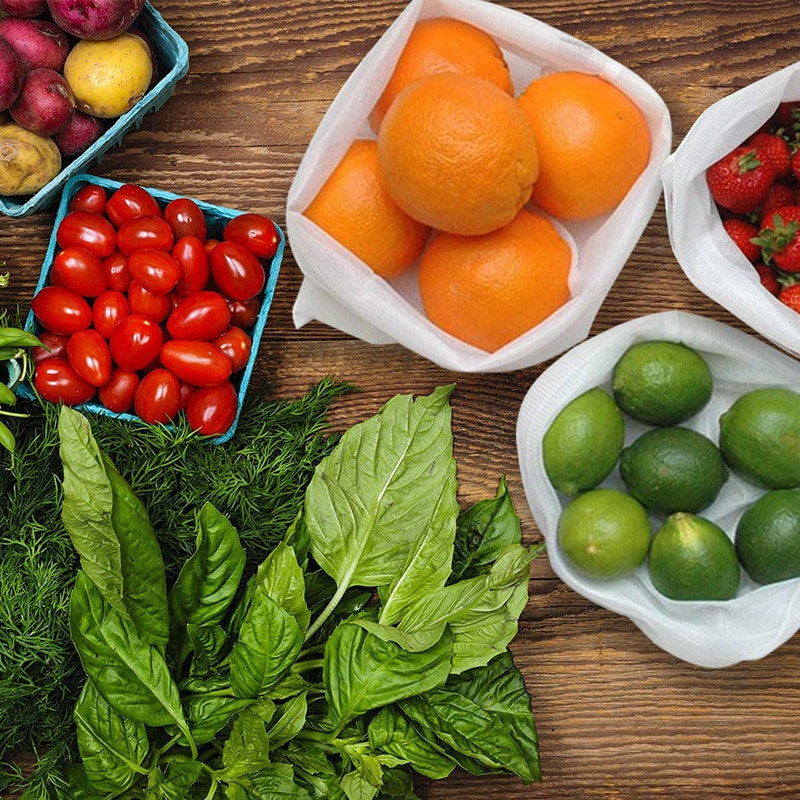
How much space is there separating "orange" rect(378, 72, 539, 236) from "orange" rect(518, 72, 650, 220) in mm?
41

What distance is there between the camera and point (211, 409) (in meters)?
0.95

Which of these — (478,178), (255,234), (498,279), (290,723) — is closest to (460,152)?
(478,178)

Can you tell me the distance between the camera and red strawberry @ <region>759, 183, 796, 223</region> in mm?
978

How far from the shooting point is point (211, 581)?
0.92 m

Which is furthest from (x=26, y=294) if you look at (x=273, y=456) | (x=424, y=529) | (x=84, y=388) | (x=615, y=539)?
(x=615, y=539)

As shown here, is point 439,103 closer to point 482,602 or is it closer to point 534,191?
point 534,191

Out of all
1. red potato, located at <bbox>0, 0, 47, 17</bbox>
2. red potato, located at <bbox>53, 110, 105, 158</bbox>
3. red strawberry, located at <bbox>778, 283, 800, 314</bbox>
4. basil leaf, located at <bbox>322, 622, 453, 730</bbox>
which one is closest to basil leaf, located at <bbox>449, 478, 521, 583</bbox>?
basil leaf, located at <bbox>322, 622, 453, 730</bbox>

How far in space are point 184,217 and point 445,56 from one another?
30cm

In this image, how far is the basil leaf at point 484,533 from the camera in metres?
0.98

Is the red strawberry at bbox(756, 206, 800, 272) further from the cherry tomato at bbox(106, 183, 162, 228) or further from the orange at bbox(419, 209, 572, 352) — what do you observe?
the cherry tomato at bbox(106, 183, 162, 228)

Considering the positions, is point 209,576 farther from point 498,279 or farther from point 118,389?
point 498,279

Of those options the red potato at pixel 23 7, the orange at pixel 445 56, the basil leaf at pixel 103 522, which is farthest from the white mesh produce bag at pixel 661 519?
the red potato at pixel 23 7

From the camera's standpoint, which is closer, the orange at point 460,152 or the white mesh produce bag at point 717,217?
the orange at point 460,152

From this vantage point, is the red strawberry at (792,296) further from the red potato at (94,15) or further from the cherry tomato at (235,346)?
the red potato at (94,15)
